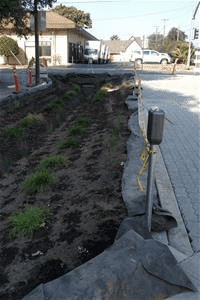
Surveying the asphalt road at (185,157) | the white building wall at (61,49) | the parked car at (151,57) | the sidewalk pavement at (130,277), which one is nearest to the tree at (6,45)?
the white building wall at (61,49)

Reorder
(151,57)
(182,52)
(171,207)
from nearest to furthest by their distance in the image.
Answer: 1. (171,207)
2. (182,52)
3. (151,57)

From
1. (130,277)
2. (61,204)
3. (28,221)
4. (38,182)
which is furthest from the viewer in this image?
(38,182)

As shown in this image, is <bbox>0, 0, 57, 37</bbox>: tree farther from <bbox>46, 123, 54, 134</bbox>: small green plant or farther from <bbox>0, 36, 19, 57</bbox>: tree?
<bbox>0, 36, 19, 57</bbox>: tree

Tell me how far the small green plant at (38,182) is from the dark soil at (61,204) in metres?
0.09

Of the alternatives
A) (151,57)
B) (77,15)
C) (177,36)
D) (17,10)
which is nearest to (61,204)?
(17,10)

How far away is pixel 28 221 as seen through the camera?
3.54 metres

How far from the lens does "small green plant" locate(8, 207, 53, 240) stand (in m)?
3.40

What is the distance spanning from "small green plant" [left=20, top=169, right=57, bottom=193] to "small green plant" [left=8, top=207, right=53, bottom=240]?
646 millimetres

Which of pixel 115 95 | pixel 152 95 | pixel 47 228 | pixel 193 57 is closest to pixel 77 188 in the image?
pixel 47 228

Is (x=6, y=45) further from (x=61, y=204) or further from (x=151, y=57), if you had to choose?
(x=61, y=204)

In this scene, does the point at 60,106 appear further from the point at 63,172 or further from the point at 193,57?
the point at 193,57

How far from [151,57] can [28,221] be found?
118 ft

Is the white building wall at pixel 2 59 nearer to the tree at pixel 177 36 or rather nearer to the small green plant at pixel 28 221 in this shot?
the tree at pixel 177 36

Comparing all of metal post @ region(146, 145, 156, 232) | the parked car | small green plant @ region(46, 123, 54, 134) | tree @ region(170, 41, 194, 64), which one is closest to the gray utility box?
metal post @ region(146, 145, 156, 232)
